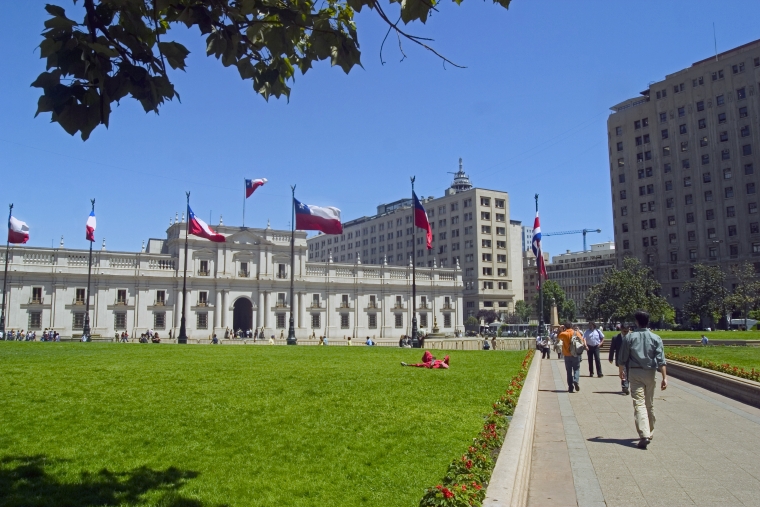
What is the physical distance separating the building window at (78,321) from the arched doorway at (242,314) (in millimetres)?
15296

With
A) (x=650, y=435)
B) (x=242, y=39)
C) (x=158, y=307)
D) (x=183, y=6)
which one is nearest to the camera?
(x=183, y=6)

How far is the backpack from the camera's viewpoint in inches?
561

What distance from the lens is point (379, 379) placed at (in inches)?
567

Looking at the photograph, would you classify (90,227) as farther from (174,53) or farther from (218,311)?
(174,53)

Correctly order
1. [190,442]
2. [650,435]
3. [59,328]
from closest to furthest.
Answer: [190,442]
[650,435]
[59,328]

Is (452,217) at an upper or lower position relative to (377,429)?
upper

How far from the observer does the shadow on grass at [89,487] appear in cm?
536

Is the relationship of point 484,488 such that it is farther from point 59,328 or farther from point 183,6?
point 59,328

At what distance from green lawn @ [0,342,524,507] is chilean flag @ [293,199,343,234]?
2499cm

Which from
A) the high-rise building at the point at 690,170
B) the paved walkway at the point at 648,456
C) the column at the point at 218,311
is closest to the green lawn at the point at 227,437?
the paved walkway at the point at 648,456

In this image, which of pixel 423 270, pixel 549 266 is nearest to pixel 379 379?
pixel 423 270

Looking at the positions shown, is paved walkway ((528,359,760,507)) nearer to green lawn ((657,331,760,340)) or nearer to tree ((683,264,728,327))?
green lawn ((657,331,760,340))

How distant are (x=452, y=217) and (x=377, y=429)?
94.4m

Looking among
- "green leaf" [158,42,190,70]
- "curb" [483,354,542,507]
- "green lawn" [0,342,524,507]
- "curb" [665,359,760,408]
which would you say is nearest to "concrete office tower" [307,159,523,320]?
"curb" [665,359,760,408]
